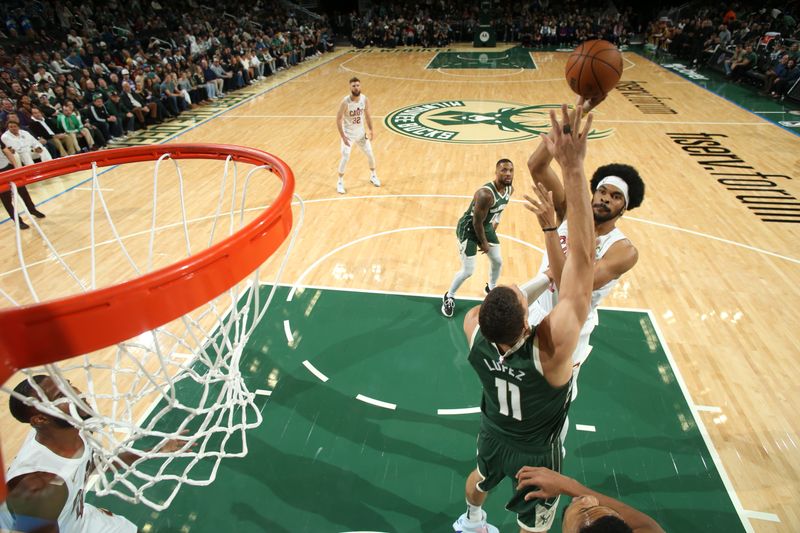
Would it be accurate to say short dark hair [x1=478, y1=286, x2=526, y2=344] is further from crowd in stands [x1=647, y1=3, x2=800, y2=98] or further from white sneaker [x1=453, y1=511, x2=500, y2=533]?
crowd in stands [x1=647, y1=3, x2=800, y2=98]

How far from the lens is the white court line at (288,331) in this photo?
458 centimetres

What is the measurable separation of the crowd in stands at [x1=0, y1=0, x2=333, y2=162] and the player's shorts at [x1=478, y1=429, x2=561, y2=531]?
7293mm

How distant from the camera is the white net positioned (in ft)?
7.78

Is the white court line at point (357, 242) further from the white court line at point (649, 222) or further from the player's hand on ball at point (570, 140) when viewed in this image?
the player's hand on ball at point (570, 140)

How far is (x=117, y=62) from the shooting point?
569 inches

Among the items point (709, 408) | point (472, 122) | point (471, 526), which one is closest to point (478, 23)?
point (472, 122)

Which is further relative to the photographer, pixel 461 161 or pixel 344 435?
pixel 461 161

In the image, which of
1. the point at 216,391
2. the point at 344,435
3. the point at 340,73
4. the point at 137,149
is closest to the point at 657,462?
the point at 344,435

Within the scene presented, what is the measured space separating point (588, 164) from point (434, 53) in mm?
14767

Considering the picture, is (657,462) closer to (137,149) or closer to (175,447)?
(175,447)

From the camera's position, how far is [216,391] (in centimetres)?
394

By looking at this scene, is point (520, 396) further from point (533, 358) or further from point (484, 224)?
point (484, 224)

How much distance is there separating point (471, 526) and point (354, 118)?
20.0ft

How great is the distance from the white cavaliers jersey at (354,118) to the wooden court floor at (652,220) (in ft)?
2.79
